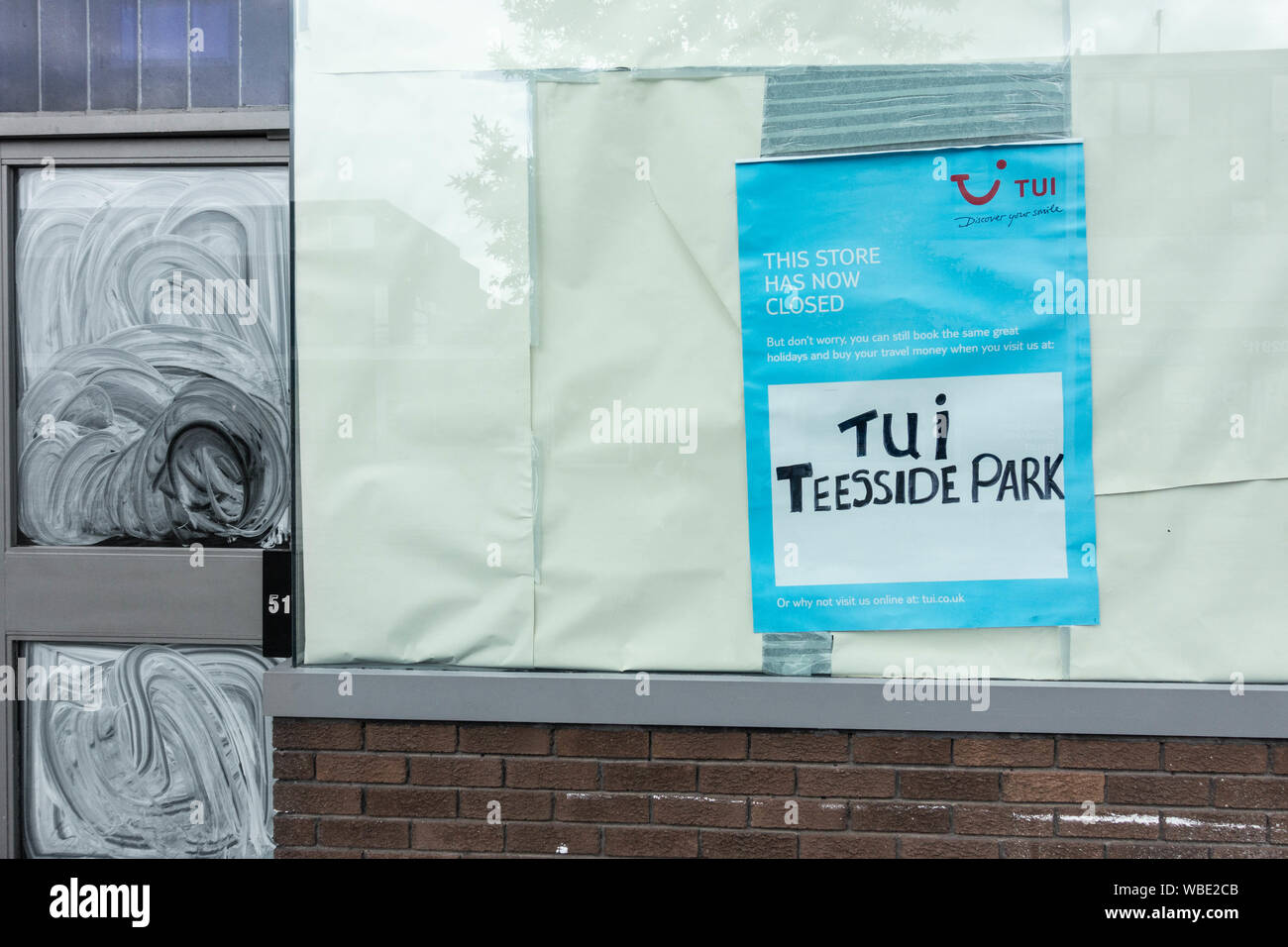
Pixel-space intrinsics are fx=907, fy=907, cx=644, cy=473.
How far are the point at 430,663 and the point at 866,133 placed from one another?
2.26 meters

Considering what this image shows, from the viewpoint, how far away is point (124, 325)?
10.8 feet

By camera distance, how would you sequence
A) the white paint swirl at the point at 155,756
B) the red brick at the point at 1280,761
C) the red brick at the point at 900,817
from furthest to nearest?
the white paint swirl at the point at 155,756
the red brick at the point at 900,817
the red brick at the point at 1280,761

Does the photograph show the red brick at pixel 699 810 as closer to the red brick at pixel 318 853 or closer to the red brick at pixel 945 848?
the red brick at pixel 945 848

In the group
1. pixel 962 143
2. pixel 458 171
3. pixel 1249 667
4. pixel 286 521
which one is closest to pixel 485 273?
pixel 458 171

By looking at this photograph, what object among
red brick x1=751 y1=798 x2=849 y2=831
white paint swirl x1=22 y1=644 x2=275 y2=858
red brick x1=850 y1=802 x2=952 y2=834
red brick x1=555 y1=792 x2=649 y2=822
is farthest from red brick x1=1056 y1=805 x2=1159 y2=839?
white paint swirl x1=22 y1=644 x2=275 y2=858

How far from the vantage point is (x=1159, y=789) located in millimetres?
2869

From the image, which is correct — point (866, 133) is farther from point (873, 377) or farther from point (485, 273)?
point (485, 273)

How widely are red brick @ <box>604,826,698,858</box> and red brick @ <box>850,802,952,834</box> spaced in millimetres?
538

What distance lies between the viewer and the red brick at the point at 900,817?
293 cm

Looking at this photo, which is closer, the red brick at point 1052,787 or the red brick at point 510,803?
the red brick at point 1052,787

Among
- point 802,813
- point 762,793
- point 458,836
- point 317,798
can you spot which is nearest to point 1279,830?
point 802,813

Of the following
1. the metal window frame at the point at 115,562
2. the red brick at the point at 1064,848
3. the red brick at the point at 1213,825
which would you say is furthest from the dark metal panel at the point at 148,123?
the red brick at the point at 1213,825

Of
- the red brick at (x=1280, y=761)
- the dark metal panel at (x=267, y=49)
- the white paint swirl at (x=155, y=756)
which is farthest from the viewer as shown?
the white paint swirl at (x=155, y=756)

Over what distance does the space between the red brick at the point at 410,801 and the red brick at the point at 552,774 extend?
22 centimetres
